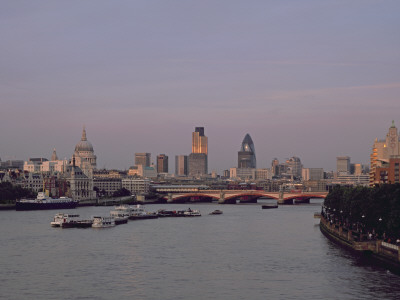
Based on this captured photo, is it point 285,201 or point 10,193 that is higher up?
point 10,193

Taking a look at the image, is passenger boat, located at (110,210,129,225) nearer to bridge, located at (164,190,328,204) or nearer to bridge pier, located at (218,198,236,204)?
bridge, located at (164,190,328,204)

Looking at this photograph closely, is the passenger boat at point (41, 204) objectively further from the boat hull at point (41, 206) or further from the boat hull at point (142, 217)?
the boat hull at point (142, 217)

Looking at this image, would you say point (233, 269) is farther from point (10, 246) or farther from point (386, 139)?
point (386, 139)

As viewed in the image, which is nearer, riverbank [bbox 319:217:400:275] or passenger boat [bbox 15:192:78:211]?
riverbank [bbox 319:217:400:275]

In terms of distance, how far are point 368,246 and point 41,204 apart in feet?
284

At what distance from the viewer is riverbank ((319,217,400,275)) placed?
48.3 m

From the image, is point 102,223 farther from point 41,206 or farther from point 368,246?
point 41,206

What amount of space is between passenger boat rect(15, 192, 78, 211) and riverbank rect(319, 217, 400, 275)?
2761 inches

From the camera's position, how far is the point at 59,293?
140 feet

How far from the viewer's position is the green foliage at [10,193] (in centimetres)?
14388

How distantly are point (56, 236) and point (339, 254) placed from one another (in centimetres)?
3027

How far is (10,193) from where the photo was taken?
5763 inches

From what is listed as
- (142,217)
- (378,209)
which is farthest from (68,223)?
(378,209)

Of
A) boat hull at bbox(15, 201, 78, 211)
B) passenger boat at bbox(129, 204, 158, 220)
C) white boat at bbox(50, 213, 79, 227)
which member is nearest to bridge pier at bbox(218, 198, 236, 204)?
boat hull at bbox(15, 201, 78, 211)
